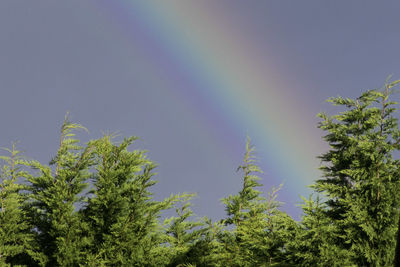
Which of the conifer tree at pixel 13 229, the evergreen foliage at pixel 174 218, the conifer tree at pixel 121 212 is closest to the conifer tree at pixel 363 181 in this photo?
the evergreen foliage at pixel 174 218

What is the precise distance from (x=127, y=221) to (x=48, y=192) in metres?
3.20

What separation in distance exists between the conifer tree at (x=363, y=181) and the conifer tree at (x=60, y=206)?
8.93 m

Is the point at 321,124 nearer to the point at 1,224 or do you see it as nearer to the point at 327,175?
the point at 327,175

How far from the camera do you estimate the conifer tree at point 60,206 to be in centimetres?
1245

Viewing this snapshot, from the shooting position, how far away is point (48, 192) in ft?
43.5

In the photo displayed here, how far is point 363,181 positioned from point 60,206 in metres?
10.8

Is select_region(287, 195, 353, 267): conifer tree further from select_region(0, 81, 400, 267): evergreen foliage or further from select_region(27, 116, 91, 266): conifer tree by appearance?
select_region(27, 116, 91, 266): conifer tree

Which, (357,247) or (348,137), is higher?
→ (348,137)

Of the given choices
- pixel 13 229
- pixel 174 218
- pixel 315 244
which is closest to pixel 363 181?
pixel 315 244

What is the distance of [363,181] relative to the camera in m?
12.4

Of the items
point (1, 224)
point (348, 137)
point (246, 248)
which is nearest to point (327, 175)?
point (348, 137)

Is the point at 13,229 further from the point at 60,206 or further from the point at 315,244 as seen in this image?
the point at 315,244

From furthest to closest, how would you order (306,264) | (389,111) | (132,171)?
1. (132,171)
2. (389,111)
3. (306,264)

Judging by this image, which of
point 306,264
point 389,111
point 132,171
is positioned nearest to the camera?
point 306,264
